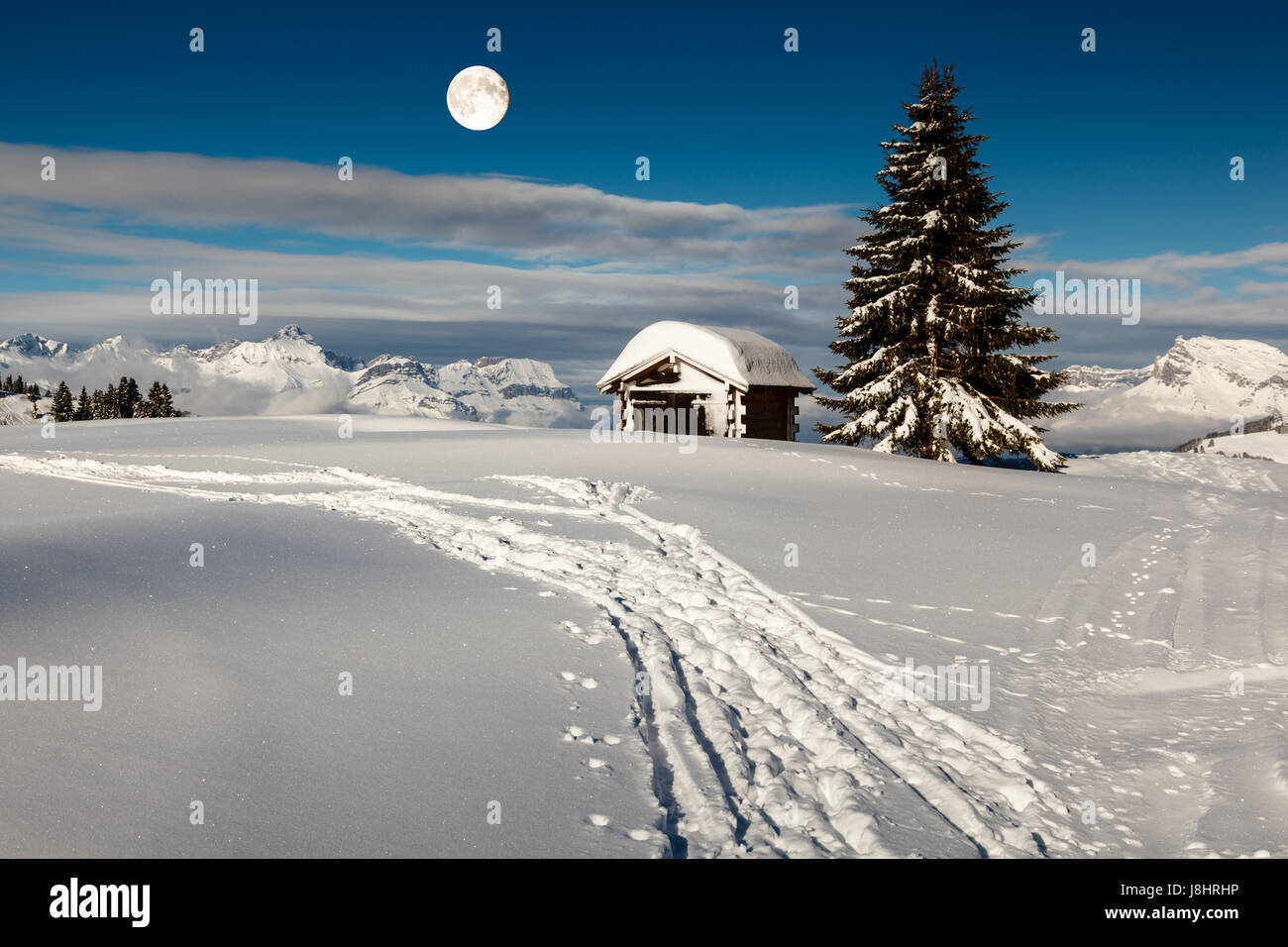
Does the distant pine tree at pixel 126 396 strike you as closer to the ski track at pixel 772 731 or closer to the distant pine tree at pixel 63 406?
the distant pine tree at pixel 63 406

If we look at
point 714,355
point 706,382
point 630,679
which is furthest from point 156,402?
point 630,679

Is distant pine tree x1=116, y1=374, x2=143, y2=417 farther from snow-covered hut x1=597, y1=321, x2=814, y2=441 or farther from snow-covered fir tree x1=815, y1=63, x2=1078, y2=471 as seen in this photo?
snow-covered fir tree x1=815, y1=63, x2=1078, y2=471

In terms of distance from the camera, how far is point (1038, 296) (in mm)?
24547

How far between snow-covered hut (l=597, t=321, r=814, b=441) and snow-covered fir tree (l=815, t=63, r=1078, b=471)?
161 inches

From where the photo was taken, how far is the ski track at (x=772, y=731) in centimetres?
445

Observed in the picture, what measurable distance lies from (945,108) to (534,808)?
2706cm

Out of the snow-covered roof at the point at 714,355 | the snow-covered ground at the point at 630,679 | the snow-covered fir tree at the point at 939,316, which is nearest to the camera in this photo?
the snow-covered ground at the point at 630,679

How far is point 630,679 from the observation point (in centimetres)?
638

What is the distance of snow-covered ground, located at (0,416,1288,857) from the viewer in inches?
174

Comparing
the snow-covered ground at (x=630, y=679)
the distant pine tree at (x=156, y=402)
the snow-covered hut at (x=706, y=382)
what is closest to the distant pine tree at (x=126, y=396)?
the distant pine tree at (x=156, y=402)

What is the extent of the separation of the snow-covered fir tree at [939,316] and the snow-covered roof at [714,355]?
4125 mm
